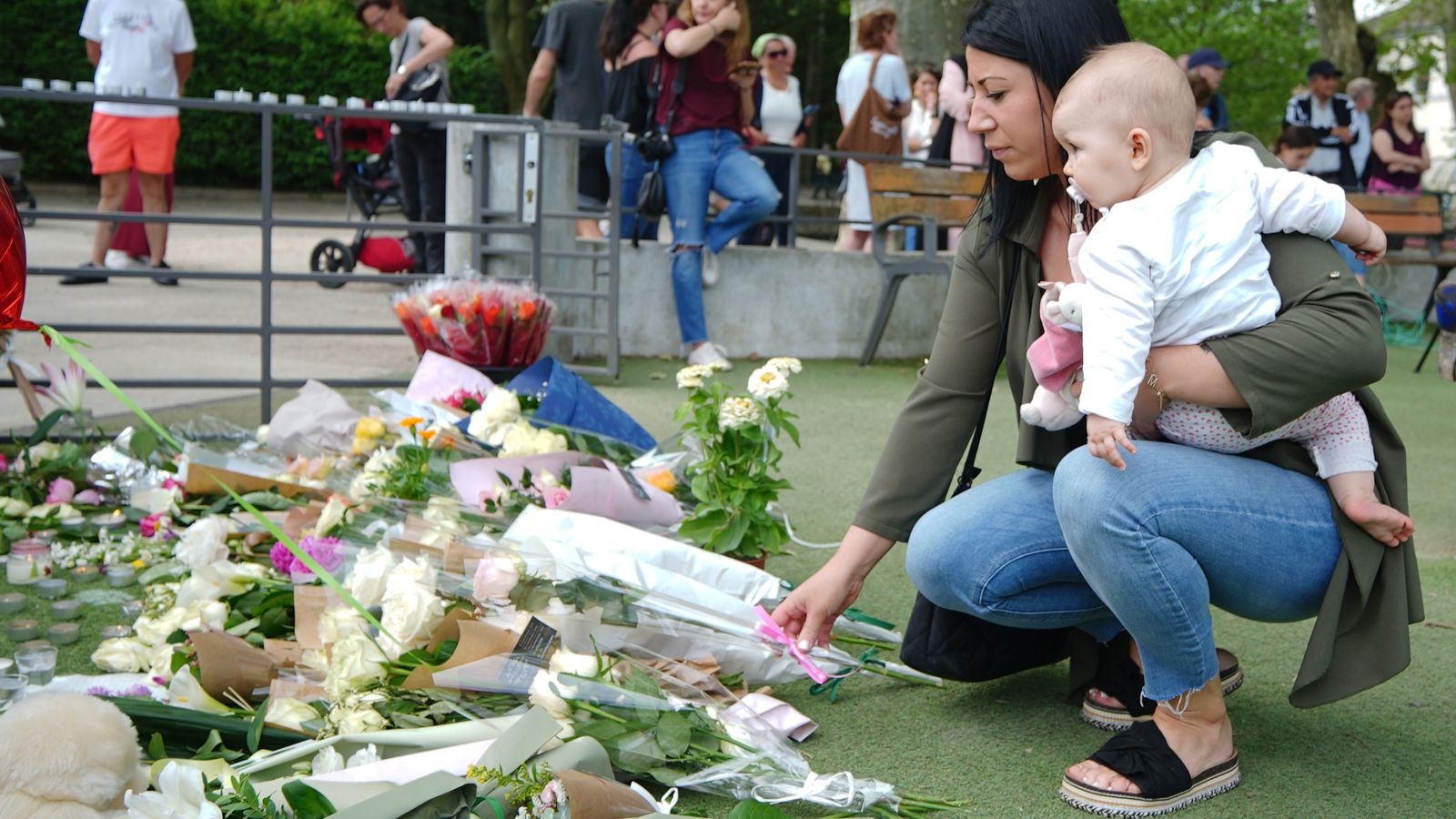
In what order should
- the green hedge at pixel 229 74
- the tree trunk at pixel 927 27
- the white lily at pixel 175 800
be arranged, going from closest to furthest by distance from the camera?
the white lily at pixel 175 800
the tree trunk at pixel 927 27
the green hedge at pixel 229 74

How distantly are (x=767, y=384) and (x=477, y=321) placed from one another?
4.70ft

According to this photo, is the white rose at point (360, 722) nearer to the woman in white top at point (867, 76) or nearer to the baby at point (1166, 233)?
the baby at point (1166, 233)

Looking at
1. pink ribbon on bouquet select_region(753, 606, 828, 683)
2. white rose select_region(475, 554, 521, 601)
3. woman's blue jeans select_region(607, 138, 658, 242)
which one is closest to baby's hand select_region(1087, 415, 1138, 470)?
pink ribbon on bouquet select_region(753, 606, 828, 683)

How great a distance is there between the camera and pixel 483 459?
11.6 feet

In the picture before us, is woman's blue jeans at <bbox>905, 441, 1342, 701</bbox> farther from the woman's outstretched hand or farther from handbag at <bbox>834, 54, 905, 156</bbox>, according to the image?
handbag at <bbox>834, 54, 905, 156</bbox>

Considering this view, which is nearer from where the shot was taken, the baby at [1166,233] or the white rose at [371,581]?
the baby at [1166,233]

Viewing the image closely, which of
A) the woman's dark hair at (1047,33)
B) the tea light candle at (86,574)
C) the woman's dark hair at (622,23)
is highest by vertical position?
the woman's dark hair at (622,23)

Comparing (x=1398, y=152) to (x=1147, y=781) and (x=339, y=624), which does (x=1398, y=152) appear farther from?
(x=339, y=624)

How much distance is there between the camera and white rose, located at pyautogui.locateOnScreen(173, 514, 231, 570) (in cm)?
316

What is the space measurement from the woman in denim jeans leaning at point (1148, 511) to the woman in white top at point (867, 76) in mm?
6394

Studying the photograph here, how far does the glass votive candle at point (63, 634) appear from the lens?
2961mm

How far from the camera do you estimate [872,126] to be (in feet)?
29.6

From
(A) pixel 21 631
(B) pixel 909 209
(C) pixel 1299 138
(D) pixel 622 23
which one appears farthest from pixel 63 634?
(C) pixel 1299 138

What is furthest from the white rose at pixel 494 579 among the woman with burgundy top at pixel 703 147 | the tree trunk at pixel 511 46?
the tree trunk at pixel 511 46
